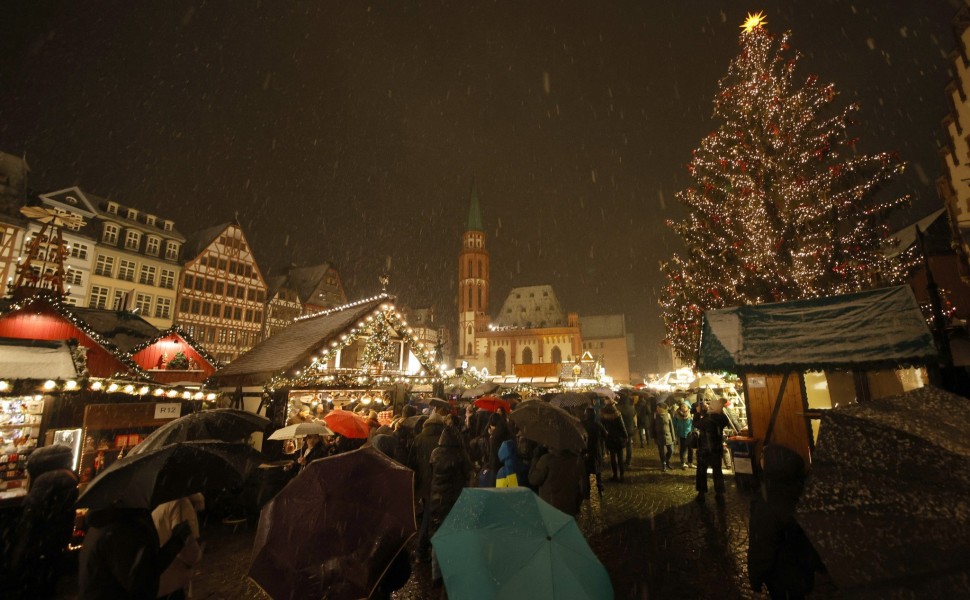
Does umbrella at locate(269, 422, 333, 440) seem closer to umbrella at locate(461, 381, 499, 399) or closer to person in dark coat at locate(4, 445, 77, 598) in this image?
person in dark coat at locate(4, 445, 77, 598)

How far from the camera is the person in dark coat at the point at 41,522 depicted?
188 inches

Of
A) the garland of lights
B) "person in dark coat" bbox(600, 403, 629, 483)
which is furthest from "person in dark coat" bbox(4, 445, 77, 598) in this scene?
"person in dark coat" bbox(600, 403, 629, 483)

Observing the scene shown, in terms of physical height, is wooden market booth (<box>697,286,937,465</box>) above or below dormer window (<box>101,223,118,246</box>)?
below

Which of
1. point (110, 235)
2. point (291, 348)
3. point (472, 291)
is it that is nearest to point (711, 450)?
point (291, 348)

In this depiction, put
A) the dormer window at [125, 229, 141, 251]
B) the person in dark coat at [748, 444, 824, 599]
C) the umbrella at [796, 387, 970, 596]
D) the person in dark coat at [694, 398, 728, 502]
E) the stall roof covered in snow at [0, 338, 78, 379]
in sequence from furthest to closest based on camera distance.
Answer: the dormer window at [125, 229, 141, 251]
the person in dark coat at [694, 398, 728, 502]
the stall roof covered in snow at [0, 338, 78, 379]
the person in dark coat at [748, 444, 824, 599]
the umbrella at [796, 387, 970, 596]

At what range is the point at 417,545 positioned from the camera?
21.8 ft

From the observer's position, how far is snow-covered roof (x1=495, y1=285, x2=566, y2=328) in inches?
3403

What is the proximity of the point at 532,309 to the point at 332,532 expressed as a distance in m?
A: 86.0

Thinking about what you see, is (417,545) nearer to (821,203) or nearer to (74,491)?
(74,491)

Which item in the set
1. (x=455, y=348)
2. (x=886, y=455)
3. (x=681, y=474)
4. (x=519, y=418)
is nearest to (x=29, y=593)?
(x=519, y=418)

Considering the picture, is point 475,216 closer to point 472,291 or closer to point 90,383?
point 472,291

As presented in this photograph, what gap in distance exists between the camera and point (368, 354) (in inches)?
543

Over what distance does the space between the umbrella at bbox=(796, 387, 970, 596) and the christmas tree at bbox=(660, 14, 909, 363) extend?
16.0m

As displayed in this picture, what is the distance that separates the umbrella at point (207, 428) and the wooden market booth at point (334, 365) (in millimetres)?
Result: 4793
